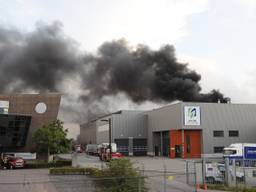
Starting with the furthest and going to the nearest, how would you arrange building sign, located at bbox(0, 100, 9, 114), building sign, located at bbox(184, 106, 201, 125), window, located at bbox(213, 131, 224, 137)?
1. window, located at bbox(213, 131, 224, 137)
2. building sign, located at bbox(184, 106, 201, 125)
3. building sign, located at bbox(0, 100, 9, 114)

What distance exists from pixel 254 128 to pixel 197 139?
10.4 metres

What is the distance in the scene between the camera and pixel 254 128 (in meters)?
65.4

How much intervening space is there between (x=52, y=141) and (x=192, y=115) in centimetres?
2534

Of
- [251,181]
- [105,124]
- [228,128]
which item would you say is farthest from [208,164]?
[105,124]

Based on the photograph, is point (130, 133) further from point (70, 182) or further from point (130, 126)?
point (70, 182)

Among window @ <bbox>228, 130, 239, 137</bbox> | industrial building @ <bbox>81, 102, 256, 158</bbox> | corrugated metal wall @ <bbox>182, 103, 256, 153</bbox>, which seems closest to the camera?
industrial building @ <bbox>81, 102, 256, 158</bbox>

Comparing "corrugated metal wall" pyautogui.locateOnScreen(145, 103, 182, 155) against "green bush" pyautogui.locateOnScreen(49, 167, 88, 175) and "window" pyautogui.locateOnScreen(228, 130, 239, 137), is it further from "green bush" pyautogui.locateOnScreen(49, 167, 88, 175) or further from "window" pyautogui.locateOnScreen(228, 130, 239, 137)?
"green bush" pyautogui.locateOnScreen(49, 167, 88, 175)

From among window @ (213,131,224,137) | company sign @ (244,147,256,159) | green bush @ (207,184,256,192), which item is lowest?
green bush @ (207,184,256,192)

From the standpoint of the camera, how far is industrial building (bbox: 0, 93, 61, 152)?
53.9 m

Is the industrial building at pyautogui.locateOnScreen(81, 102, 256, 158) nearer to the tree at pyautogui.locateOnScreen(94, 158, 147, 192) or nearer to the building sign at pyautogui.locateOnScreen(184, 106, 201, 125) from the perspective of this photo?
the building sign at pyautogui.locateOnScreen(184, 106, 201, 125)

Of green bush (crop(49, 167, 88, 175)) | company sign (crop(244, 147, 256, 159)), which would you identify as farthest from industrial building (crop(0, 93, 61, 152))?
company sign (crop(244, 147, 256, 159))

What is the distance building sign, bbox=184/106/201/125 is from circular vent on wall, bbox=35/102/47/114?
2231cm

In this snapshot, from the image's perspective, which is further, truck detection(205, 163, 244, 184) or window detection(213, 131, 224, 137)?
window detection(213, 131, 224, 137)

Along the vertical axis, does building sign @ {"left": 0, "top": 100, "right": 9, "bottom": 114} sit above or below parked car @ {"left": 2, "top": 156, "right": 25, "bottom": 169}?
above
